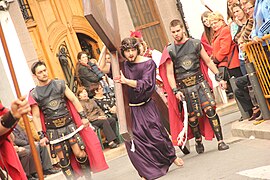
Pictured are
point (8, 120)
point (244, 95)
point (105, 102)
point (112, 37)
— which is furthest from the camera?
point (105, 102)

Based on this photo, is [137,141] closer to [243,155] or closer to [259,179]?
[243,155]

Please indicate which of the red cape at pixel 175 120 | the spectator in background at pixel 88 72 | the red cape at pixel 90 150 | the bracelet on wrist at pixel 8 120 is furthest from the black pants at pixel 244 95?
the bracelet on wrist at pixel 8 120

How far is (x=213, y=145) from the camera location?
37.6 feet

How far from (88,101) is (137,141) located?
521cm

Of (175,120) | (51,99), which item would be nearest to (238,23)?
(175,120)

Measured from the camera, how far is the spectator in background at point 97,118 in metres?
14.8

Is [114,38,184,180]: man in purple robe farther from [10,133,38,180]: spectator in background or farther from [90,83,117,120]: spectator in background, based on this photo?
[90,83,117,120]: spectator in background

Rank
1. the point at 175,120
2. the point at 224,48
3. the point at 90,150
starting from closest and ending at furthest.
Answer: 1. the point at 175,120
2. the point at 90,150
3. the point at 224,48

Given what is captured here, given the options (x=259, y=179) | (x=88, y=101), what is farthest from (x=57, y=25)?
(x=259, y=179)

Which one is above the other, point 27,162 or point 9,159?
point 9,159

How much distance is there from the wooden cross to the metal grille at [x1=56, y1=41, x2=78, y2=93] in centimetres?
842

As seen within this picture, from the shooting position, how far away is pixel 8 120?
5.94 meters

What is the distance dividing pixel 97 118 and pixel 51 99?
4375 mm

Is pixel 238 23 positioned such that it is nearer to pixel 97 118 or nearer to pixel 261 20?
pixel 261 20
